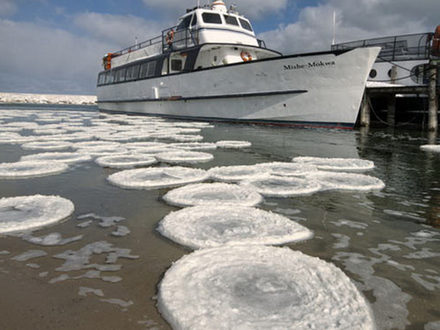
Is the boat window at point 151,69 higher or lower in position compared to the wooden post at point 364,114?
higher

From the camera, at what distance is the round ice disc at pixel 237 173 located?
12.7 feet

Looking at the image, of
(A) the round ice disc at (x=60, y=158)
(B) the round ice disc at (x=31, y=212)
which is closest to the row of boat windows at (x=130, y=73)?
(A) the round ice disc at (x=60, y=158)

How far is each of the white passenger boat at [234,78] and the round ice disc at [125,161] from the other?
7.20m

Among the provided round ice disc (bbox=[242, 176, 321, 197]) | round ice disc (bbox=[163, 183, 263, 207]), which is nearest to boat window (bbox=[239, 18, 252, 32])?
round ice disc (bbox=[242, 176, 321, 197])

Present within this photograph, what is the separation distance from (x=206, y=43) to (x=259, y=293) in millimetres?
13061

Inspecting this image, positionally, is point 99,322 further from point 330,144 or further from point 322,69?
point 322,69

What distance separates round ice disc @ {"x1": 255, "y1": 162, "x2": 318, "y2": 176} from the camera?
4.16m

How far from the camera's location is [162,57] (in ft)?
51.6

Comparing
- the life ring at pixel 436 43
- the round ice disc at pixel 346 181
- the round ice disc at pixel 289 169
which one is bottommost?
the round ice disc at pixel 346 181

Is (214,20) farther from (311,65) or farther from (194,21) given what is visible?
(311,65)

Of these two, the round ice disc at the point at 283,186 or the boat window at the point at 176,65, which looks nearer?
the round ice disc at the point at 283,186

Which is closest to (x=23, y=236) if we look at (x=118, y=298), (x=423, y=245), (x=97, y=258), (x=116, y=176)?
(x=97, y=258)

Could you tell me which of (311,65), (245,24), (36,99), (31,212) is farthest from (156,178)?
(36,99)

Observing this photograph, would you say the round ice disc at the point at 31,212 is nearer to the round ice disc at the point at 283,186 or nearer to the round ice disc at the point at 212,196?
the round ice disc at the point at 212,196
